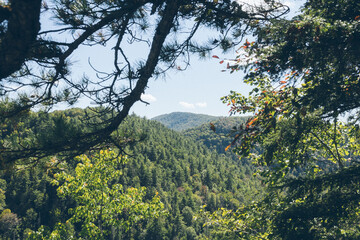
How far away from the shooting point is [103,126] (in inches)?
116

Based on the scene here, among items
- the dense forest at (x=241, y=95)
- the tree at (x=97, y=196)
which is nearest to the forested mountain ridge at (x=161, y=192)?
the tree at (x=97, y=196)

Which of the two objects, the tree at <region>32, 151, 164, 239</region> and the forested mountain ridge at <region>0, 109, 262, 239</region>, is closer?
the tree at <region>32, 151, 164, 239</region>

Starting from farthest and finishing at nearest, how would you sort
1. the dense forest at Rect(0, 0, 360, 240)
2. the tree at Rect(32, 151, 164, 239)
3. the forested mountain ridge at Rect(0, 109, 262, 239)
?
the forested mountain ridge at Rect(0, 109, 262, 239) → the tree at Rect(32, 151, 164, 239) → the dense forest at Rect(0, 0, 360, 240)

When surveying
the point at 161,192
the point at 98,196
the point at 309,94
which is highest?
the point at 309,94

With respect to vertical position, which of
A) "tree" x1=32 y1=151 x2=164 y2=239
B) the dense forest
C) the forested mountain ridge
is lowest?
the forested mountain ridge

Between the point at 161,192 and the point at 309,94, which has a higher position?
the point at 309,94

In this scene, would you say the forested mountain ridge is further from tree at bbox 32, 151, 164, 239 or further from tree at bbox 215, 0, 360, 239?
tree at bbox 215, 0, 360, 239

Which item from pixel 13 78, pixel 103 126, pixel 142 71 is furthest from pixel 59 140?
pixel 142 71

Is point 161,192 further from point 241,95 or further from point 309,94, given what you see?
point 309,94

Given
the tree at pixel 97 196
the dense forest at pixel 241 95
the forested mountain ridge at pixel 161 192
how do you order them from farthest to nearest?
the forested mountain ridge at pixel 161 192 < the tree at pixel 97 196 < the dense forest at pixel 241 95

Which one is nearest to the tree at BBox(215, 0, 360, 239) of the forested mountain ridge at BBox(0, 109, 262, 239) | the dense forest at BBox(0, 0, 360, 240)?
the dense forest at BBox(0, 0, 360, 240)

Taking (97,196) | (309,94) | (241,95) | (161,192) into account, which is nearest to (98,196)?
(97,196)

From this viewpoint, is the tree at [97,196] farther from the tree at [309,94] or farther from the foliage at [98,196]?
the tree at [309,94]

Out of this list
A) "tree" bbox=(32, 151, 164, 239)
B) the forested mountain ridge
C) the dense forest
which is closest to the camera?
the dense forest
